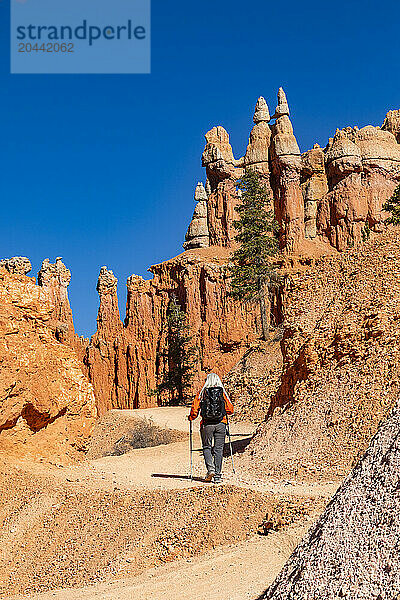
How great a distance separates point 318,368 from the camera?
404 inches

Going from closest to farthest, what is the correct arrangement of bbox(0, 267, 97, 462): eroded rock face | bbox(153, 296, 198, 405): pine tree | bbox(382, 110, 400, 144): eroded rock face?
bbox(0, 267, 97, 462): eroded rock face
bbox(153, 296, 198, 405): pine tree
bbox(382, 110, 400, 144): eroded rock face

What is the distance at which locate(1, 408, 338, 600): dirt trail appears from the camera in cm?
514

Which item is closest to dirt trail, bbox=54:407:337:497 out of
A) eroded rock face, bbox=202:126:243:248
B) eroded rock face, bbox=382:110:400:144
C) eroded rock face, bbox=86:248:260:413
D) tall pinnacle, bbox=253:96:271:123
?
eroded rock face, bbox=86:248:260:413

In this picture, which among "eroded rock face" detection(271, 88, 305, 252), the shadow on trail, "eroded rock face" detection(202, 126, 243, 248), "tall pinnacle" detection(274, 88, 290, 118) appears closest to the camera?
the shadow on trail

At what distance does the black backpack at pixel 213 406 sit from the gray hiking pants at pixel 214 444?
0.35ft

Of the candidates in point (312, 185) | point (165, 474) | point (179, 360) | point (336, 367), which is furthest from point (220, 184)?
point (165, 474)

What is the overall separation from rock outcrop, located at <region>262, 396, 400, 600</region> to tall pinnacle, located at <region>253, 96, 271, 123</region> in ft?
174

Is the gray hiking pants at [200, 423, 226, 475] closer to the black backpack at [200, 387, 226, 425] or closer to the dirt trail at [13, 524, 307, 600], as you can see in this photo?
the black backpack at [200, 387, 226, 425]

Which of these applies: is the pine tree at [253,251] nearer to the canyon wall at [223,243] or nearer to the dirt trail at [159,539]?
the canyon wall at [223,243]

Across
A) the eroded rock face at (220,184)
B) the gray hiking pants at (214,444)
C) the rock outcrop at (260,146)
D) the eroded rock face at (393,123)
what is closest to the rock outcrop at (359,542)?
the gray hiking pants at (214,444)

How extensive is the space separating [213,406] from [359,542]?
6325 mm

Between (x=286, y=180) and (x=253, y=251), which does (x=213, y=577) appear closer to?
(x=253, y=251)

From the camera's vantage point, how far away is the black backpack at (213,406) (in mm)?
8953

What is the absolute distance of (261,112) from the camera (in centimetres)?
5347
